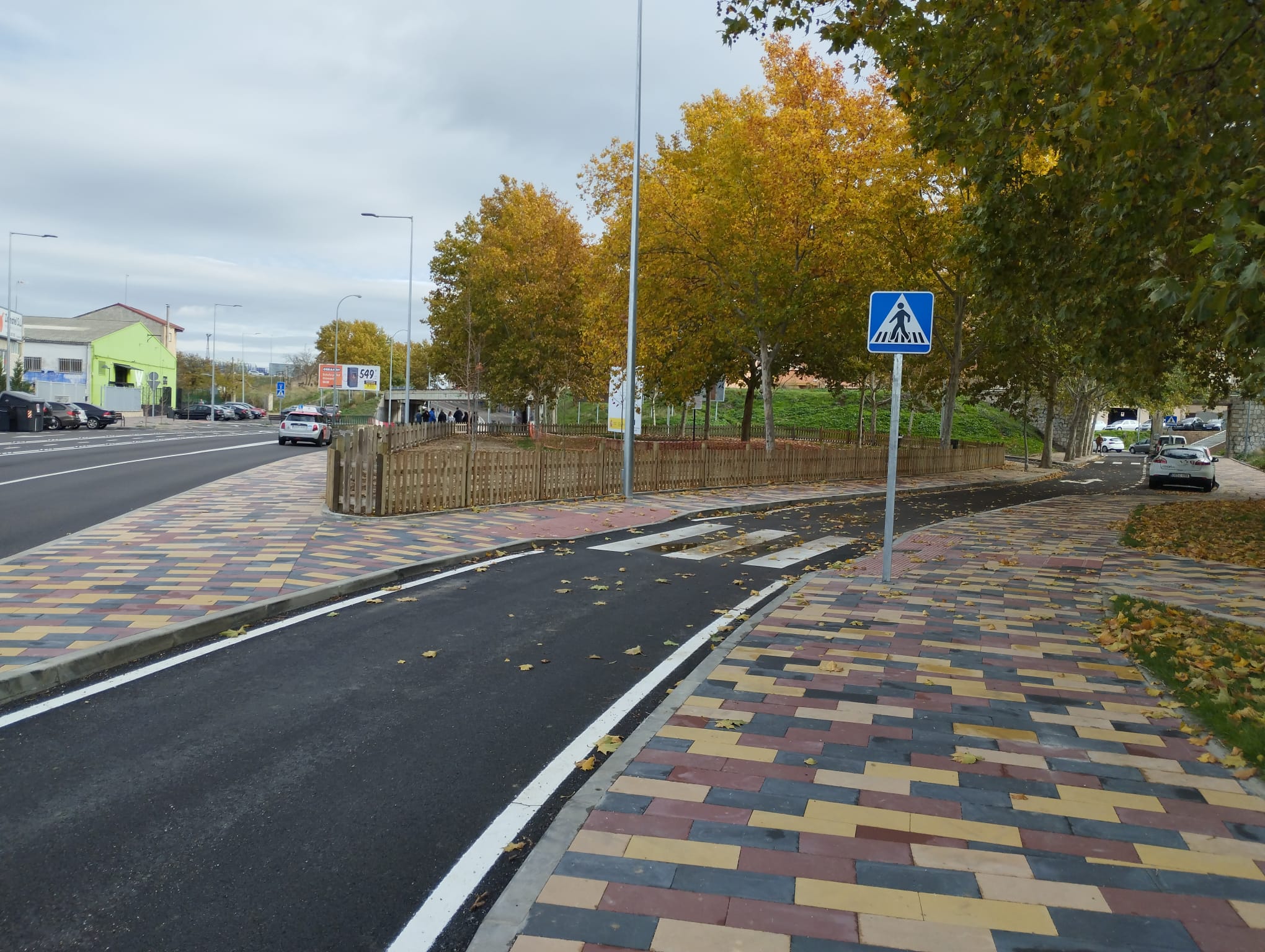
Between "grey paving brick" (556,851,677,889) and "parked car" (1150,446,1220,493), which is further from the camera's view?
"parked car" (1150,446,1220,493)

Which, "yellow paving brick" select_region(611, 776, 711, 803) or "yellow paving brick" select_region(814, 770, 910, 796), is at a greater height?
"yellow paving brick" select_region(814, 770, 910, 796)

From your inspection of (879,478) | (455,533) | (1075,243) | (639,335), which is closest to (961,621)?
(455,533)

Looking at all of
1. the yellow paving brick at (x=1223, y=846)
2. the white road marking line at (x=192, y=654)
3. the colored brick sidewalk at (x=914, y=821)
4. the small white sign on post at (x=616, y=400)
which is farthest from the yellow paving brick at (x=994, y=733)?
the small white sign on post at (x=616, y=400)

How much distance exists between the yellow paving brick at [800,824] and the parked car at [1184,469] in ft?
105

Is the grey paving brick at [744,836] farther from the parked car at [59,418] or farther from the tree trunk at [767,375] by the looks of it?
the parked car at [59,418]

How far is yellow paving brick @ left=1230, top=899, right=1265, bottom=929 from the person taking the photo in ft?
9.93

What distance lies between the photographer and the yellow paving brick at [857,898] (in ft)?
10.1

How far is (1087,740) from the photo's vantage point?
491 cm

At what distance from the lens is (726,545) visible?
12781 mm

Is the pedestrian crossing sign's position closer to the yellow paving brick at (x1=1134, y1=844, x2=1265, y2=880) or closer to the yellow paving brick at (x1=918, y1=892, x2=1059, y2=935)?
the yellow paving brick at (x1=1134, y1=844, x2=1265, y2=880)

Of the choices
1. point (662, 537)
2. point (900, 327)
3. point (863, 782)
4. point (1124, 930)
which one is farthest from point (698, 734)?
point (662, 537)

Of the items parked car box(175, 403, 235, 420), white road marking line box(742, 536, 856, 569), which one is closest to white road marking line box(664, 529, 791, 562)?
white road marking line box(742, 536, 856, 569)

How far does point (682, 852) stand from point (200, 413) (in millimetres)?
83939

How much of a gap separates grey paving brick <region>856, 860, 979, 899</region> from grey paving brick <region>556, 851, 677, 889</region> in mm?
704
